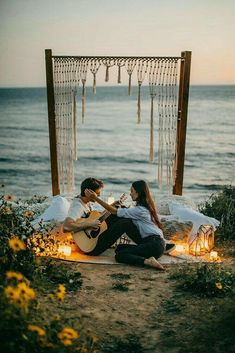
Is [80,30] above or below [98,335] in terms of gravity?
above

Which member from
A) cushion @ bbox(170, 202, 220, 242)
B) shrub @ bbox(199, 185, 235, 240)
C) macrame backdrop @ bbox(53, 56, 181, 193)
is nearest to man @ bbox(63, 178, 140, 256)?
cushion @ bbox(170, 202, 220, 242)

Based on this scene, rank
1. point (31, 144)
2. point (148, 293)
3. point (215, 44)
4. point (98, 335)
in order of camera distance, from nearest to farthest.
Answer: point (98, 335), point (148, 293), point (215, 44), point (31, 144)

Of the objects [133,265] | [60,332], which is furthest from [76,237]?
[60,332]

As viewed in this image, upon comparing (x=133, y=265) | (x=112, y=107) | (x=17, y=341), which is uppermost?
(x=17, y=341)

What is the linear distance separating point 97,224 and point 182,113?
276 centimetres

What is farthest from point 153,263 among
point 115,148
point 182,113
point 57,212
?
point 115,148

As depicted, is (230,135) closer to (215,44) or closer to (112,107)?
(215,44)

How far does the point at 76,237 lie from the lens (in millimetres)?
7305

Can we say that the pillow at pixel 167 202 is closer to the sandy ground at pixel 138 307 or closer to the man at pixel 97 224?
the man at pixel 97 224

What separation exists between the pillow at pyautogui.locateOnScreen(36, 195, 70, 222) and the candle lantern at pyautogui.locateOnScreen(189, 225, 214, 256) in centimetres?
190

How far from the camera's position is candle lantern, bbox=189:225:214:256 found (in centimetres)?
748

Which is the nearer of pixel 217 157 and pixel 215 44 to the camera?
pixel 217 157

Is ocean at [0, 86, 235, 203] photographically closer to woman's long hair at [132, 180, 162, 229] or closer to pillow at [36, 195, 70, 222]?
pillow at [36, 195, 70, 222]

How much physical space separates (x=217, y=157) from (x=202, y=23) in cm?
697
